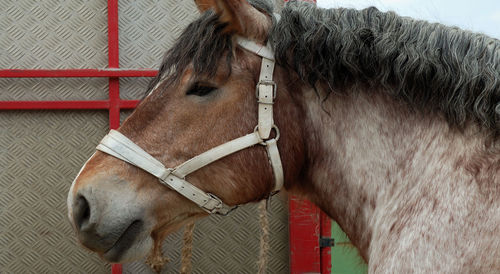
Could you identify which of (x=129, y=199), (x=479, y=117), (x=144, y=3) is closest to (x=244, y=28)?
(x=129, y=199)

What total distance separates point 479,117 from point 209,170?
101 centimetres

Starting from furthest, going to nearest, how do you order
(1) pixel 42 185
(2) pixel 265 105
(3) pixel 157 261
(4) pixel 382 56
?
(1) pixel 42 185 < (3) pixel 157 261 < (2) pixel 265 105 < (4) pixel 382 56

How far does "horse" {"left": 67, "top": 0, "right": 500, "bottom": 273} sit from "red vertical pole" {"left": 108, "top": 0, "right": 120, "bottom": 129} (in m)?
1.28

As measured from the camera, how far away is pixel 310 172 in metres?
2.06

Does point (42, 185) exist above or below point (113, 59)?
below

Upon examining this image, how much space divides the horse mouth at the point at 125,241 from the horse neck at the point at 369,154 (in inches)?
28.8

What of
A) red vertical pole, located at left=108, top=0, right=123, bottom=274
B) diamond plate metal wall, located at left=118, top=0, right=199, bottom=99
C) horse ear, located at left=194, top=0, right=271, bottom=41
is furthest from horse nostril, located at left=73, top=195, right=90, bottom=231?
diamond plate metal wall, located at left=118, top=0, right=199, bottom=99

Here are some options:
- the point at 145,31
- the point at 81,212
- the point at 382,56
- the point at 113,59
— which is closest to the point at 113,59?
the point at 113,59

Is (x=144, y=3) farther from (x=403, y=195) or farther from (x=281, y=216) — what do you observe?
(x=403, y=195)

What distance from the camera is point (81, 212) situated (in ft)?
6.13

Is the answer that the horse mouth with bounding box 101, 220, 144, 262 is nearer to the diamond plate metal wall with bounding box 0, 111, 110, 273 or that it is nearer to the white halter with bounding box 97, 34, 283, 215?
the white halter with bounding box 97, 34, 283, 215

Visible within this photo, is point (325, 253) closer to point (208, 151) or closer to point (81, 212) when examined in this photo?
point (208, 151)

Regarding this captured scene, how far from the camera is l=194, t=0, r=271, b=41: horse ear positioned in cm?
192

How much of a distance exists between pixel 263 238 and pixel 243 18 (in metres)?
Result: 1.71
